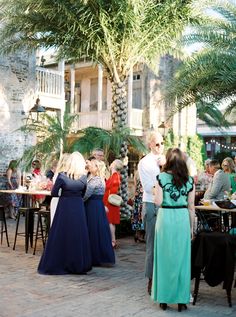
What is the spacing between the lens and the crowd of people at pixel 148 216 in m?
5.54

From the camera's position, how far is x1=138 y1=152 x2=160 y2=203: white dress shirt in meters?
6.43

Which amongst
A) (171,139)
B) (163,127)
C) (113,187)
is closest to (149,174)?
(113,187)

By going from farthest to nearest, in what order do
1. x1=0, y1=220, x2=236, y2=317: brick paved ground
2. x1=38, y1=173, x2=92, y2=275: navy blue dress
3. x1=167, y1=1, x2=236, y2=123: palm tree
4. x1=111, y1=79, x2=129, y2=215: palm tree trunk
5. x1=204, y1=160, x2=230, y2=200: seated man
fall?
x1=111, y1=79, x2=129, y2=215: palm tree trunk
x1=167, y1=1, x2=236, y2=123: palm tree
x1=204, y1=160, x2=230, y2=200: seated man
x1=38, y1=173, x2=92, y2=275: navy blue dress
x1=0, y1=220, x2=236, y2=317: brick paved ground

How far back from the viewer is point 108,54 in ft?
38.8

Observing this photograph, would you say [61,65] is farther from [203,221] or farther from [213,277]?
[213,277]

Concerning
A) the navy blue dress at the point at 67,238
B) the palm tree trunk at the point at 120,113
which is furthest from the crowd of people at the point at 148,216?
the palm tree trunk at the point at 120,113

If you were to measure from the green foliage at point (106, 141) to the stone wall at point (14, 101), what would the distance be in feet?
15.3

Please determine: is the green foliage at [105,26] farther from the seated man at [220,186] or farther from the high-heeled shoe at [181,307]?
the high-heeled shoe at [181,307]

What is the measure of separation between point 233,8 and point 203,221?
225 inches

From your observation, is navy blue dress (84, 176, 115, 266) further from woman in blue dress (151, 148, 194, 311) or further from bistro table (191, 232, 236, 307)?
woman in blue dress (151, 148, 194, 311)

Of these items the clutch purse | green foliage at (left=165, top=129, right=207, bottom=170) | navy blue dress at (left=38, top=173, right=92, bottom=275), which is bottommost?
navy blue dress at (left=38, top=173, right=92, bottom=275)

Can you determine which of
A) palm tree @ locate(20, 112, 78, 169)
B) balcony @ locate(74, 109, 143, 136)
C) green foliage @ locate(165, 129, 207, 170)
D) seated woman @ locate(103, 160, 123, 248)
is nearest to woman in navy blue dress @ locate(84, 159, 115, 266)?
seated woman @ locate(103, 160, 123, 248)

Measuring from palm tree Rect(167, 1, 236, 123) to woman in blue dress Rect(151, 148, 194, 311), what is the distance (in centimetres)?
605

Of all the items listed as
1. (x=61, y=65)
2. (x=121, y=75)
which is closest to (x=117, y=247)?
(x=121, y=75)
